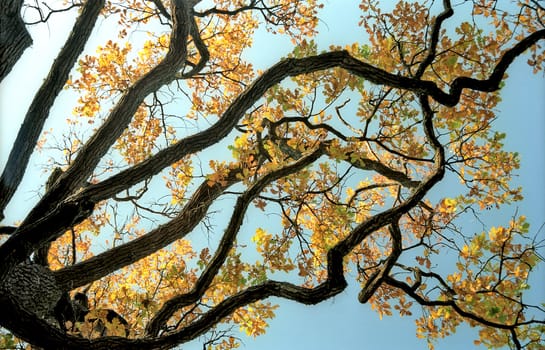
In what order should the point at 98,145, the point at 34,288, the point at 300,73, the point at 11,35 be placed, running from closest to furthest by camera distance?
the point at 11,35 < the point at 34,288 < the point at 300,73 < the point at 98,145

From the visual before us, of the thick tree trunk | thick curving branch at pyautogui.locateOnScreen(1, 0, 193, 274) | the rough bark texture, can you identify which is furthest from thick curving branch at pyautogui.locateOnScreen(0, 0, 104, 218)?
the thick tree trunk

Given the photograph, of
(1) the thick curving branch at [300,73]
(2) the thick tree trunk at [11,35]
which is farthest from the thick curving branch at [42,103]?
(1) the thick curving branch at [300,73]

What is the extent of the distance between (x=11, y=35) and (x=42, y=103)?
106 centimetres

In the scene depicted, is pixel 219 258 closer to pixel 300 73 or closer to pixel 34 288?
pixel 34 288

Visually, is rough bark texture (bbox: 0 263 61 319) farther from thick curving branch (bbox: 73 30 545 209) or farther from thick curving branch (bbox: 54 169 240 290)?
thick curving branch (bbox: 73 30 545 209)

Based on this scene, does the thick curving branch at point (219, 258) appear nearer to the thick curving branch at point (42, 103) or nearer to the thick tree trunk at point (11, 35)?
the thick curving branch at point (42, 103)

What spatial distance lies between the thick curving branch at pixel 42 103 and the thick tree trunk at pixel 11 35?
0.88m

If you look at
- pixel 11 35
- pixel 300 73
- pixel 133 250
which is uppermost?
pixel 300 73

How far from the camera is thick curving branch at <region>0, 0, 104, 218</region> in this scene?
4285mm

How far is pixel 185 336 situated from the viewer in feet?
11.9

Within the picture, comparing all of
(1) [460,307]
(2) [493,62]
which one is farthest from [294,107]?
(1) [460,307]

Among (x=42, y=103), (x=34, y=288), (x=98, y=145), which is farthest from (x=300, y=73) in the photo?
(x=34, y=288)

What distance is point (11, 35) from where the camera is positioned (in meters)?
3.67

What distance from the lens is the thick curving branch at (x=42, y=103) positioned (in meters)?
4.29
